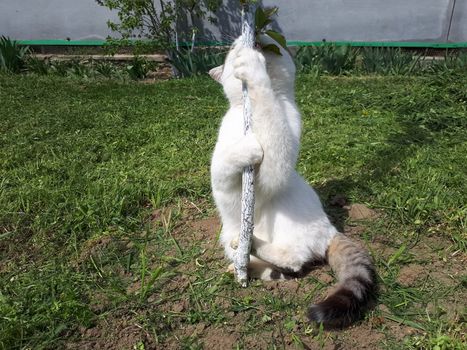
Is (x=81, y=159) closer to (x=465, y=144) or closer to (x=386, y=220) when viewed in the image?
(x=386, y=220)

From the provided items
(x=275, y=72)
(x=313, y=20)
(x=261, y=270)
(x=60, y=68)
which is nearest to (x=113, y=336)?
(x=261, y=270)

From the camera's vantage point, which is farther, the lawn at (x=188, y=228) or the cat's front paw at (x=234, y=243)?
the cat's front paw at (x=234, y=243)

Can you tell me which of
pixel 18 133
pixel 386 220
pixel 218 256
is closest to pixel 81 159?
pixel 18 133

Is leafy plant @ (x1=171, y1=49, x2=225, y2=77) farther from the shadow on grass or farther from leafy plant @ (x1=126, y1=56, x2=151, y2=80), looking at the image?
the shadow on grass

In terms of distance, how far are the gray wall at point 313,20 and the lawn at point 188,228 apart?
258 centimetres

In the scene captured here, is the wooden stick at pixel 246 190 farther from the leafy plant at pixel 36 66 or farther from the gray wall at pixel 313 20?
the leafy plant at pixel 36 66

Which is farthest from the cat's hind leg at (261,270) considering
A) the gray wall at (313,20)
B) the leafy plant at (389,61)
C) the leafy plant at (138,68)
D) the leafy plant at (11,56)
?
the leafy plant at (11,56)

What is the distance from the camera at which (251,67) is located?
83.1 inches

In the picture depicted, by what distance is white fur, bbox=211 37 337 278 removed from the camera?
84.5 inches

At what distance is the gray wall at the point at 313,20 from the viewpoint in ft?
24.2

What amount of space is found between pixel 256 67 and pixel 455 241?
1.76 m

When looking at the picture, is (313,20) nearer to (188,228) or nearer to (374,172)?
(374,172)

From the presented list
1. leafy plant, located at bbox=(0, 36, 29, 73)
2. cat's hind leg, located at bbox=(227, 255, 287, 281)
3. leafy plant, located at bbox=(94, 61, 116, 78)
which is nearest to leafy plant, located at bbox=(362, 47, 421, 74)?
leafy plant, located at bbox=(94, 61, 116, 78)

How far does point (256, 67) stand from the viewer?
6.95ft
